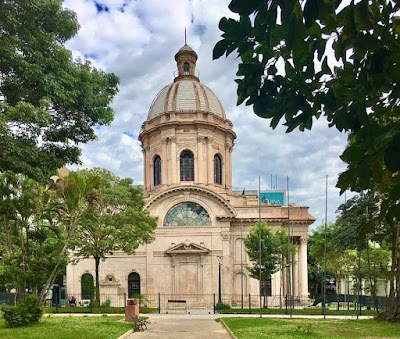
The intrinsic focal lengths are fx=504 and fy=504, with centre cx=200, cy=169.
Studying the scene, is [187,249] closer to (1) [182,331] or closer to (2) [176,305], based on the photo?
(2) [176,305]

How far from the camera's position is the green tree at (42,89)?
12289 millimetres

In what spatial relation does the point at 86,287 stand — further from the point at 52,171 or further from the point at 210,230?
the point at 52,171

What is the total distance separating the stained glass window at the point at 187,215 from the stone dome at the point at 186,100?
31.5ft

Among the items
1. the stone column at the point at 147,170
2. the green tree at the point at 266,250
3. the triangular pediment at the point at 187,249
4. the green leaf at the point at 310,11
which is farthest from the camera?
the stone column at the point at 147,170

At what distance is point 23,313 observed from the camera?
19938 mm

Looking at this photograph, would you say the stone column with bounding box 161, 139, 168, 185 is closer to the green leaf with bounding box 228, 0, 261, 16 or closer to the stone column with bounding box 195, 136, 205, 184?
the stone column with bounding box 195, 136, 205, 184

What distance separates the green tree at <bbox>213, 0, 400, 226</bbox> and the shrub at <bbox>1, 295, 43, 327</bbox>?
19083 millimetres

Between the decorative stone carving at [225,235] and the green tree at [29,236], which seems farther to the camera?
the decorative stone carving at [225,235]

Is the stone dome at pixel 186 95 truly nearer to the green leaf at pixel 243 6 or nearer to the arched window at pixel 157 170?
the arched window at pixel 157 170

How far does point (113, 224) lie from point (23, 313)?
49.7 feet

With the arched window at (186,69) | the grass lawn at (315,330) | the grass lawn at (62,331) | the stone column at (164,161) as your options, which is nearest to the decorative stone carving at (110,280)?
the stone column at (164,161)

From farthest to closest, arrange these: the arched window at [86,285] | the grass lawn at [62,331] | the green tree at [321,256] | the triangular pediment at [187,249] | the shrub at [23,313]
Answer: the green tree at [321,256] < the arched window at [86,285] < the triangular pediment at [187,249] < the shrub at [23,313] < the grass lawn at [62,331]

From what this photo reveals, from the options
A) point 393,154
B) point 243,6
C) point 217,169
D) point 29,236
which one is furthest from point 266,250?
point 243,6

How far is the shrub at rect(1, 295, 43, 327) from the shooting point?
64.6ft
